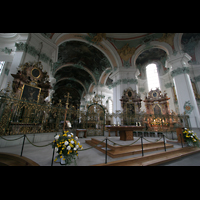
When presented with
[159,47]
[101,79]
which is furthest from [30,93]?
[159,47]

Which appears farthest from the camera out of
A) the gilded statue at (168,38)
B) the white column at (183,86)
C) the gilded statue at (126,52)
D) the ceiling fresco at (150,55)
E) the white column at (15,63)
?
the ceiling fresco at (150,55)

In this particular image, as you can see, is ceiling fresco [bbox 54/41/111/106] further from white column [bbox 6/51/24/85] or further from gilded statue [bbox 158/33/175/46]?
gilded statue [bbox 158/33/175/46]

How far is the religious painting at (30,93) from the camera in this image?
7009mm

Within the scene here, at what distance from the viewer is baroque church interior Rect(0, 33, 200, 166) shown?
6426 millimetres

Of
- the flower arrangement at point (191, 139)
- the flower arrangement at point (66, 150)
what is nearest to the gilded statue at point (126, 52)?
the flower arrangement at point (191, 139)

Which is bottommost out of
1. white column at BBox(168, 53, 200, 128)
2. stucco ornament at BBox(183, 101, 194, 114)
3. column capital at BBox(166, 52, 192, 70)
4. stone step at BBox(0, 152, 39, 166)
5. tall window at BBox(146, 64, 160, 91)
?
stone step at BBox(0, 152, 39, 166)

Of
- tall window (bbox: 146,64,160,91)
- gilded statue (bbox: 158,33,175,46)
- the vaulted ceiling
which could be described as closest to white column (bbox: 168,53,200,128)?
the vaulted ceiling

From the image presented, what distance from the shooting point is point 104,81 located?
62.3 feet

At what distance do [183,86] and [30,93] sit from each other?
14.4 meters

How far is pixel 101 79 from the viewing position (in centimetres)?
1880

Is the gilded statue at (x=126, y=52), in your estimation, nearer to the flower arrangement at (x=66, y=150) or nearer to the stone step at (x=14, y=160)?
the flower arrangement at (x=66, y=150)
